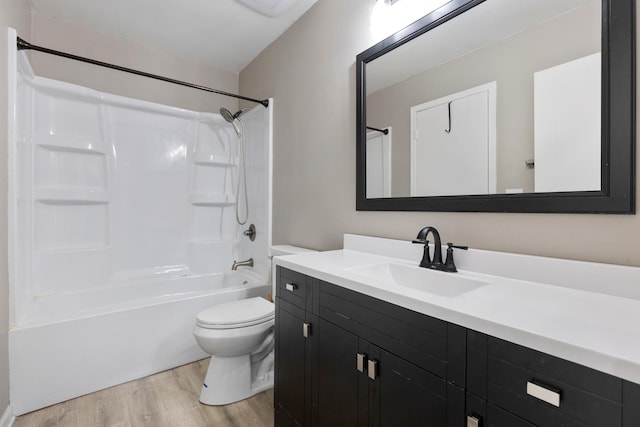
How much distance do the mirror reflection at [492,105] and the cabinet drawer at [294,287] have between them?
611mm

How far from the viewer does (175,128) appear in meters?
2.71

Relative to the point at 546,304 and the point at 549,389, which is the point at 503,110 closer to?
the point at 546,304

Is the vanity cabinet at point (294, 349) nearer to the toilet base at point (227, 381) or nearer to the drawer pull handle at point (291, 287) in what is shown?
the drawer pull handle at point (291, 287)

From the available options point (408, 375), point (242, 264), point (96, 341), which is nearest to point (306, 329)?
point (408, 375)

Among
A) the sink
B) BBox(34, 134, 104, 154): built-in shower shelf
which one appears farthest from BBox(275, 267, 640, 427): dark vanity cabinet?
BBox(34, 134, 104, 154): built-in shower shelf

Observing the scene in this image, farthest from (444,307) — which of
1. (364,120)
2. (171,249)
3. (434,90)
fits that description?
(171,249)

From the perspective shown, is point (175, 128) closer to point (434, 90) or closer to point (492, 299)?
point (434, 90)

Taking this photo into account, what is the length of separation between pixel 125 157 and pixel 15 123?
855mm

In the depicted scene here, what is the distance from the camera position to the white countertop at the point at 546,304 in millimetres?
548

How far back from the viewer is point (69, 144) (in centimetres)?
224

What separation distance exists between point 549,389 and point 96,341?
218 cm

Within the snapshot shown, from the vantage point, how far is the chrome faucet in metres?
1.17

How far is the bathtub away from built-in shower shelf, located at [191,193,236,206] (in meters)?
0.90

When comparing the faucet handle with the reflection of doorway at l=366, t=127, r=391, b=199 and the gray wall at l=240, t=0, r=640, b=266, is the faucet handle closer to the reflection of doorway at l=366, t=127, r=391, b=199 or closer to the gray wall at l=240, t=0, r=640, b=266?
the gray wall at l=240, t=0, r=640, b=266
